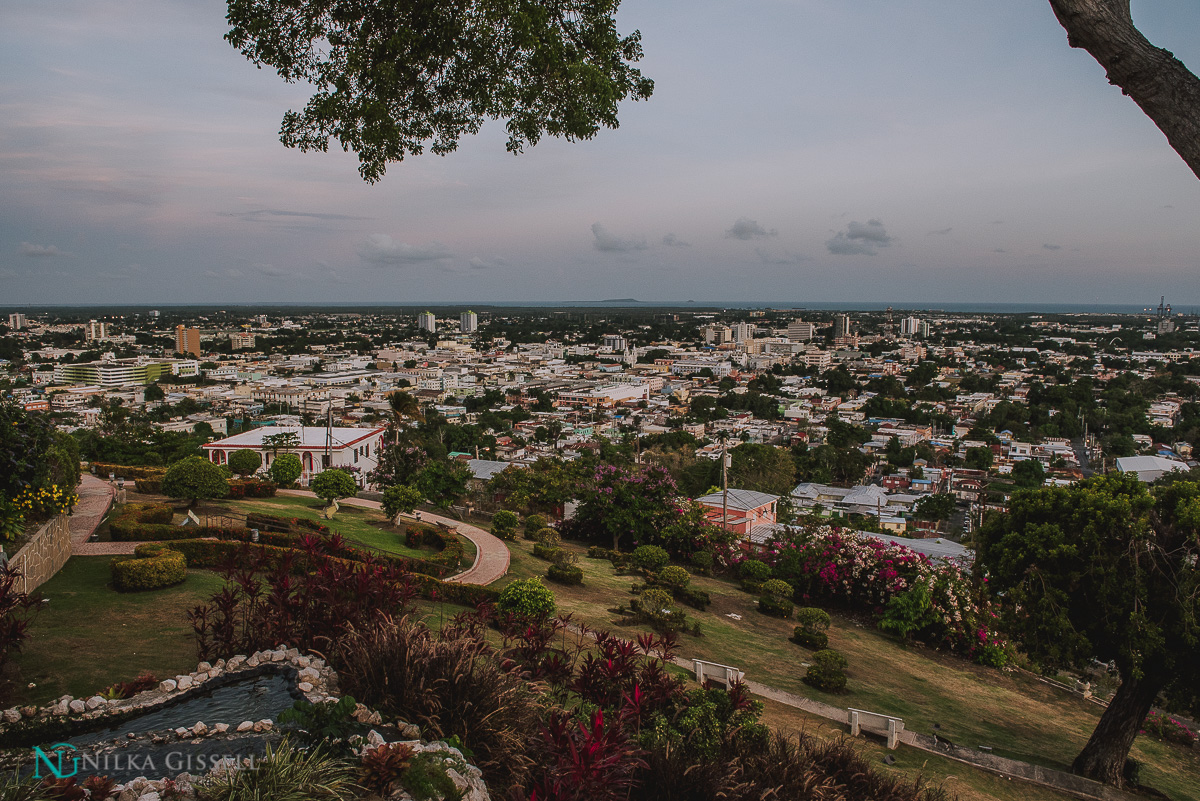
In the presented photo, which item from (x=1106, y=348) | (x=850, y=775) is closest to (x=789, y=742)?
(x=850, y=775)

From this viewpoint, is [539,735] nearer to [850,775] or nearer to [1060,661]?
[850,775]

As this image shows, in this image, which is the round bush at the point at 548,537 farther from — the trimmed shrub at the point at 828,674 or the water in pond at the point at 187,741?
the water in pond at the point at 187,741

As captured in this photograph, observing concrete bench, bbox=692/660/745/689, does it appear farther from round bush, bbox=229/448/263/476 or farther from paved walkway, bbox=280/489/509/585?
round bush, bbox=229/448/263/476

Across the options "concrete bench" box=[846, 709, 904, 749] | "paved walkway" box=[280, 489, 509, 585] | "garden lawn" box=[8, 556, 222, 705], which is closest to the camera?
"garden lawn" box=[8, 556, 222, 705]

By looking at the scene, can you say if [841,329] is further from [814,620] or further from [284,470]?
[814,620]

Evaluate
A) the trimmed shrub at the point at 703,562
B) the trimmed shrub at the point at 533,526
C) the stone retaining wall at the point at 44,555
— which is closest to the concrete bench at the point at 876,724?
the trimmed shrub at the point at 703,562

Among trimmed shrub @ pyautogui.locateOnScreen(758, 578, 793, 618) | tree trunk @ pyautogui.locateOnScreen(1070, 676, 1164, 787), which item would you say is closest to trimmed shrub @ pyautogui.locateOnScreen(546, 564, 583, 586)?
trimmed shrub @ pyautogui.locateOnScreen(758, 578, 793, 618)
